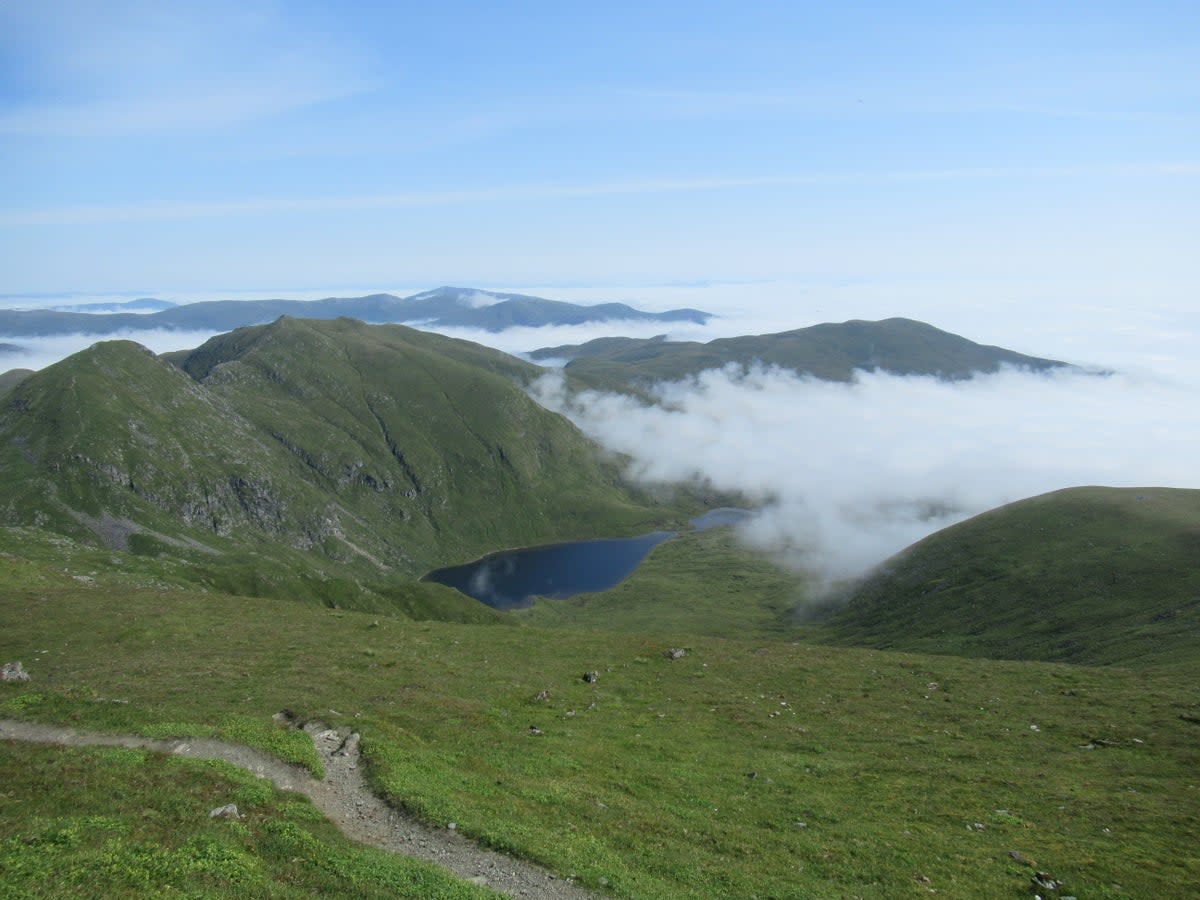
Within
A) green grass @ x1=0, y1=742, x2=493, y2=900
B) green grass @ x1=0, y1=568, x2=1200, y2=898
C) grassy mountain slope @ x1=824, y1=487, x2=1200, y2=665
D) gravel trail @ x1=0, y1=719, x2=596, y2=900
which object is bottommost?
grassy mountain slope @ x1=824, y1=487, x2=1200, y2=665

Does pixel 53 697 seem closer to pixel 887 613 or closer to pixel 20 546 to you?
pixel 20 546

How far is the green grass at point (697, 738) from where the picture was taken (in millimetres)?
25438

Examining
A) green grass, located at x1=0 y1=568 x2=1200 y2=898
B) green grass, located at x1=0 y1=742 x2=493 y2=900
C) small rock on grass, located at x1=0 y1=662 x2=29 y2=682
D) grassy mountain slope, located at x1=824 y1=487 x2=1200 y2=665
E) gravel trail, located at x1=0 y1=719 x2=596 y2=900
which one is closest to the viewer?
green grass, located at x1=0 y1=742 x2=493 y2=900

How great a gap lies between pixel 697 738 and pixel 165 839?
27.3m

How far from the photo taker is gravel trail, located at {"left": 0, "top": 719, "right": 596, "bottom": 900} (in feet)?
70.9

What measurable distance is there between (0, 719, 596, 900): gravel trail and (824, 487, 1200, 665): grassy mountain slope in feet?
231

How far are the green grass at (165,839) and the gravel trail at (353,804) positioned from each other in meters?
1.26

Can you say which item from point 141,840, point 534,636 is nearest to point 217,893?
point 141,840

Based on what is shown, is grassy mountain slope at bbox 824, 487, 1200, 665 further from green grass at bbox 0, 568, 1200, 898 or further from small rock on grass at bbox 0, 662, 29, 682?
small rock on grass at bbox 0, 662, 29, 682

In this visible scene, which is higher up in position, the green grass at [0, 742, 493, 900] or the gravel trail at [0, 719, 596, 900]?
the green grass at [0, 742, 493, 900]

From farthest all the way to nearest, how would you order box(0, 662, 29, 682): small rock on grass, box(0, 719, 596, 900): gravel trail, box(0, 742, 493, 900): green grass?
box(0, 662, 29, 682): small rock on grass < box(0, 719, 596, 900): gravel trail < box(0, 742, 493, 900): green grass

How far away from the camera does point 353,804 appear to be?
25.2m

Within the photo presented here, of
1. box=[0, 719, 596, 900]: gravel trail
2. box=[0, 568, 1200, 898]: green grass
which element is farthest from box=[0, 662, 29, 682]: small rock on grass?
box=[0, 719, 596, 900]: gravel trail

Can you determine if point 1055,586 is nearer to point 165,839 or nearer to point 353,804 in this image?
point 353,804
